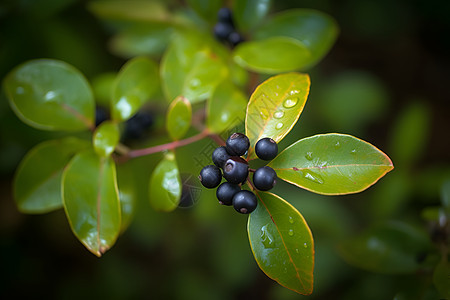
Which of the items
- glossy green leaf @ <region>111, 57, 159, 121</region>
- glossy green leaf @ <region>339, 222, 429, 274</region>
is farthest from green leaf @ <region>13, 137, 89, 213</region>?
glossy green leaf @ <region>339, 222, 429, 274</region>

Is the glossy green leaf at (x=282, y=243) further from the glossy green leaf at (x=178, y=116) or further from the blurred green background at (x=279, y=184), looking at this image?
the blurred green background at (x=279, y=184)

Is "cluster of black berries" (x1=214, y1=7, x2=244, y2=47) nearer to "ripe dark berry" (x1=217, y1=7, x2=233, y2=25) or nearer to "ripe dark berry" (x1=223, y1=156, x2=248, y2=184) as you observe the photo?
"ripe dark berry" (x1=217, y1=7, x2=233, y2=25)

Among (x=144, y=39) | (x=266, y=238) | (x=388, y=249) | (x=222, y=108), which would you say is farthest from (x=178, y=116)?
(x=388, y=249)

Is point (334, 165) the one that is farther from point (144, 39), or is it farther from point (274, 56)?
point (144, 39)

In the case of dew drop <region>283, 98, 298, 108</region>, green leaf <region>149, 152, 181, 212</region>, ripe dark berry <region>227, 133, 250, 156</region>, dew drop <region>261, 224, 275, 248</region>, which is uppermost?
dew drop <region>283, 98, 298, 108</region>

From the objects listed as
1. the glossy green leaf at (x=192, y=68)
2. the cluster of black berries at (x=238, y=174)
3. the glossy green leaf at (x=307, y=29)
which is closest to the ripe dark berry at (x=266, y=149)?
the cluster of black berries at (x=238, y=174)
